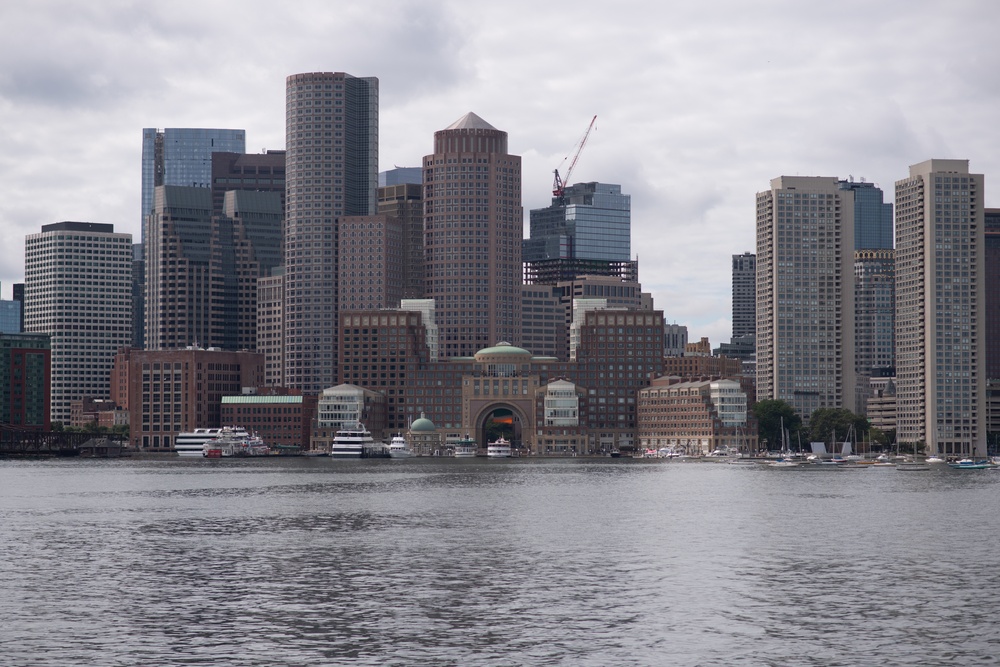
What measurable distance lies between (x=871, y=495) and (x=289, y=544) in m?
96.6

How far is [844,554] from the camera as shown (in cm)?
10962

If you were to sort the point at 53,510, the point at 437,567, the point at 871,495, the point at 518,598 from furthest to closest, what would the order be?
the point at 871,495 → the point at 53,510 → the point at 437,567 → the point at 518,598

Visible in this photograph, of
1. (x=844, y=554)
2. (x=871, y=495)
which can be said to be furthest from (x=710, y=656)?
(x=871, y=495)

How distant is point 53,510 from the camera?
523 feet

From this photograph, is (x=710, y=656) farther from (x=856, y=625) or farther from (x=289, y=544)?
(x=289, y=544)

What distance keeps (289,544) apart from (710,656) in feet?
180

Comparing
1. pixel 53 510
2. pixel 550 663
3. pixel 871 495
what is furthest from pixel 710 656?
pixel 871 495

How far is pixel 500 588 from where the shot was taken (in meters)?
90.8

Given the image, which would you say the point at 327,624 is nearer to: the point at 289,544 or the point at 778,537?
the point at 289,544

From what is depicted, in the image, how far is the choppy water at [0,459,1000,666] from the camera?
7100cm

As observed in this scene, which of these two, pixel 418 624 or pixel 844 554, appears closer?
pixel 418 624

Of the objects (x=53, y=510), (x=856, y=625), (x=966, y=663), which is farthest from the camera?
(x=53, y=510)

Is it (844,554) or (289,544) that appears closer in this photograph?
(844,554)

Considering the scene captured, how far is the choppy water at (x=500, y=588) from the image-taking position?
71.0 metres
